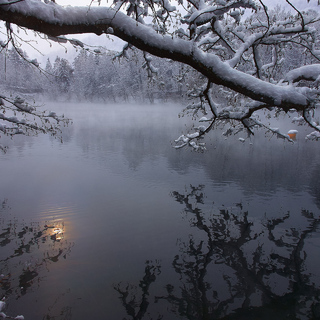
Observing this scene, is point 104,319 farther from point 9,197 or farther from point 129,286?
point 9,197

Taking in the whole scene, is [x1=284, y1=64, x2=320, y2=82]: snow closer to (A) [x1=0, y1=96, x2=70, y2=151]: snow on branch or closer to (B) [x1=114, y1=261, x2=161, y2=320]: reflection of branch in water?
(A) [x1=0, y1=96, x2=70, y2=151]: snow on branch

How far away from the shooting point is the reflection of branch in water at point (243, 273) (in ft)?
20.7

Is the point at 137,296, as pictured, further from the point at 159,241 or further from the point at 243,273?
the point at 243,273

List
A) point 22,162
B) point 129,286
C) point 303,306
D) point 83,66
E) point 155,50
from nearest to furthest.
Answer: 1. point 155,50
2. point 303,306
3. point 129,286
4. point 22,162
5. point 83,66

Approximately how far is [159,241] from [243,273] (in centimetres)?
296

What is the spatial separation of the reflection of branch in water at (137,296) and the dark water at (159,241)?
26 mm

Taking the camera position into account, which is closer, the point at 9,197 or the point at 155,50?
the point at 155,50

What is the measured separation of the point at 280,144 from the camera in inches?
1139

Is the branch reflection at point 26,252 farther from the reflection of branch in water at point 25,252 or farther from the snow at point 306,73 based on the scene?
the snow at point 306,73

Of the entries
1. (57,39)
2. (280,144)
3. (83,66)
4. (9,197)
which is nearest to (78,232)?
(9,197)

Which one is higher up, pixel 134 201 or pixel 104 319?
pixel 134 201

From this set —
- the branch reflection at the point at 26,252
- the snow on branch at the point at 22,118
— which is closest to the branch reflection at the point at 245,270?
the branch reflection at the point at 26,252

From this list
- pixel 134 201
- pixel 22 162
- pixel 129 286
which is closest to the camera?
pixel 129 286

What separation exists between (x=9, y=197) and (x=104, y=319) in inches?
385
